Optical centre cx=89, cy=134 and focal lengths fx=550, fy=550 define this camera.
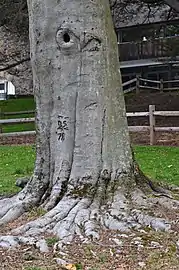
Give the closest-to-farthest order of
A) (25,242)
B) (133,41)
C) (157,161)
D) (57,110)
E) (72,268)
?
(72,268) → (25,242) → (57,110) → (157,161) → (133,41)

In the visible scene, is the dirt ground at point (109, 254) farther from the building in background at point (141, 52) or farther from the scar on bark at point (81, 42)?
the building in background at point (141, 52)

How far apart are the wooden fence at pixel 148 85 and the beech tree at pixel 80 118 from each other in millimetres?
29525

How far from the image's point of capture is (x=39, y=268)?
4574mm

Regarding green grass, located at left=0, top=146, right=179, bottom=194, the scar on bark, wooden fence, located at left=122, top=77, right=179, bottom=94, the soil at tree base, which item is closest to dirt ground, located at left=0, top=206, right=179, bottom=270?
the scar on bark

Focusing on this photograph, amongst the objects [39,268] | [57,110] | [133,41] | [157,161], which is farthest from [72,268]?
[133,41]

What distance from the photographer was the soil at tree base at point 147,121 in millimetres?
17844

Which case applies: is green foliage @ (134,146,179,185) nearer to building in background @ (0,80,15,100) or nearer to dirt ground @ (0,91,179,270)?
dirt ground @ (0,91,179,270)

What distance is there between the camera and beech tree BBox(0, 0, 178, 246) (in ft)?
19.7

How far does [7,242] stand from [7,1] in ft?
51.2

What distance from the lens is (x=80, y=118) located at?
602cm

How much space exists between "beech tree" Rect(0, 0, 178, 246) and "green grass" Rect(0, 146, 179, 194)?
270cm

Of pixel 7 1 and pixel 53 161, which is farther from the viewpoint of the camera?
pixel 7 1

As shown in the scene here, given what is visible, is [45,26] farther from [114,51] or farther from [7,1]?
[7,1]

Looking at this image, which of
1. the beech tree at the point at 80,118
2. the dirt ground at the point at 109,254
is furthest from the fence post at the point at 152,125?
the dirt ground at the point at 109,254
